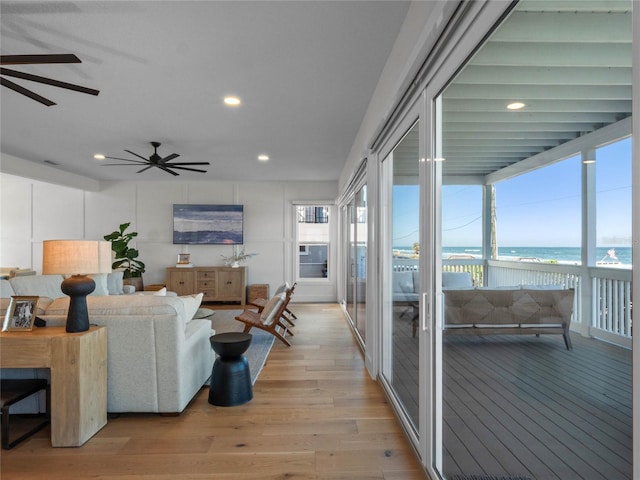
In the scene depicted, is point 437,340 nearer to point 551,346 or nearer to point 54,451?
point 551,346

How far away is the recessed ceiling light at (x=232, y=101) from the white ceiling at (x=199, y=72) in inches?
2.6

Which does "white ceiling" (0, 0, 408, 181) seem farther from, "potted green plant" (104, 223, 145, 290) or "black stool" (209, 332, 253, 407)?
"potted green plant" (104, 223, 145, 290)

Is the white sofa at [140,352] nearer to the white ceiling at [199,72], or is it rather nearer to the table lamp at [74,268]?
the table lamp at [74,268]

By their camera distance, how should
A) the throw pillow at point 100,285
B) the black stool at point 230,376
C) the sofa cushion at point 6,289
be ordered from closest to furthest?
1. the black stool at point 230,376
2. the sofa cushion at point 6,289
3. the throw pillow at point 100,285

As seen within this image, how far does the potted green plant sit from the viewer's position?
24.3 feet

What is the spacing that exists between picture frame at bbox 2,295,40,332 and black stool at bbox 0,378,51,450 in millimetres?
351

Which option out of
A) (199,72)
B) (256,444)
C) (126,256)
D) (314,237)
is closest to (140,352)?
(256,444)

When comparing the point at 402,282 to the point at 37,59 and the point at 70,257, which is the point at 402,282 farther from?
the point at 37,59

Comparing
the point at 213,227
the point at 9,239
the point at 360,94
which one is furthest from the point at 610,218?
the point at 9,239

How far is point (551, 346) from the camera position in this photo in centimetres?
108

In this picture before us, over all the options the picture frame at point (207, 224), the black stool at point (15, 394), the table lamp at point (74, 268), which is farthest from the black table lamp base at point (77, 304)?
the picture frame at point (207, 224)

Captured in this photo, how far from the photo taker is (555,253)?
1.03 metres

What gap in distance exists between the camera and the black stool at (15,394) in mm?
2316

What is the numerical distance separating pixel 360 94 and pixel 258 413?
2.87 metres
